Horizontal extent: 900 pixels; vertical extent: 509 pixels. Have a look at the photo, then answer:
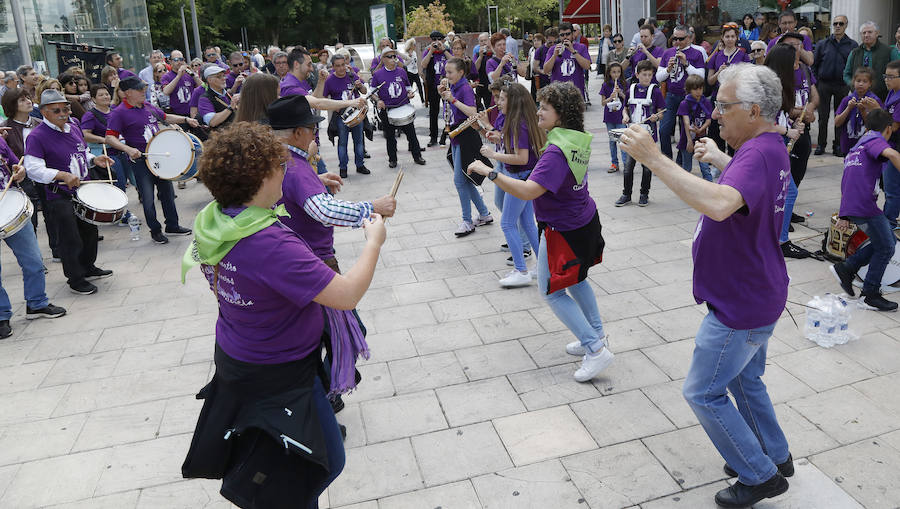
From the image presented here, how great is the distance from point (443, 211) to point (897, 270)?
5133mm

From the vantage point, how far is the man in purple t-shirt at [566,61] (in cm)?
1259

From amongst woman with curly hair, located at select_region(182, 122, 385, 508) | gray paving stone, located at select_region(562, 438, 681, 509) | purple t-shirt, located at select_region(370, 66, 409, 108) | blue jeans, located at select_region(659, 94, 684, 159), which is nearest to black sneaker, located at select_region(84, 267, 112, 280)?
purple t-shirt, located at select_region(370, 66, 409, 108)

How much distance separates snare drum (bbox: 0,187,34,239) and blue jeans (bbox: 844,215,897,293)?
6850mm

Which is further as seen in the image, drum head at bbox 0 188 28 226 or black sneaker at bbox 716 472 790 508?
drum head at bbox 0 188 28 226

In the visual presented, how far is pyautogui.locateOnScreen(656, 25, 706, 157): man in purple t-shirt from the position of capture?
9.38 m

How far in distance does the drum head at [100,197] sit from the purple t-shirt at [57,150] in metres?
0.11

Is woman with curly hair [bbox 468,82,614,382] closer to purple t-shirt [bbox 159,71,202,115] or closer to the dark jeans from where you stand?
the dark jeans

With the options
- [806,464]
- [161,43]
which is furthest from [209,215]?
[161,43]

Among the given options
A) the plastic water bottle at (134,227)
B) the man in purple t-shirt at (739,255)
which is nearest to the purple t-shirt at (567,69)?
the plastic water bottle at (134,227)

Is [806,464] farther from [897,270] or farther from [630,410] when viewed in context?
[897,270]

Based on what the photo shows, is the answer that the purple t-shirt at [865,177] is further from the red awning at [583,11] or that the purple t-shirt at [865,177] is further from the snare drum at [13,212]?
the red awning at [583,11]

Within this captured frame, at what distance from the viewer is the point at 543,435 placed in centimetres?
395

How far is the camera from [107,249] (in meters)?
8.48

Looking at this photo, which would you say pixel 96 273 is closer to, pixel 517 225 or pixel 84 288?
pixel 84 288
